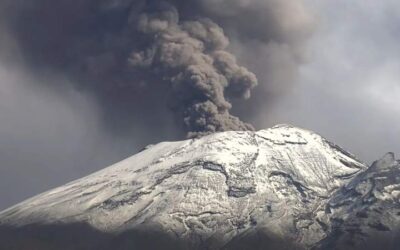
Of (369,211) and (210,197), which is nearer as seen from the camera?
(369,211)

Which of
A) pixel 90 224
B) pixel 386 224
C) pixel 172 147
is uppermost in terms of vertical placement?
pixel 172 147

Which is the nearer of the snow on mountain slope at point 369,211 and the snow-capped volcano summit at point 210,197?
the snow on mountain slope at point 369,211

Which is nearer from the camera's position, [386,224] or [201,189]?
[386,224]

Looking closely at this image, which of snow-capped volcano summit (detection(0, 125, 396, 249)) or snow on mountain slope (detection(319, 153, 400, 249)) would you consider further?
snow-capped volcano summit (detection(0, 125, 396, 249))

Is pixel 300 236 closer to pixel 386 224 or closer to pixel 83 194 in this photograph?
pixel 386 224

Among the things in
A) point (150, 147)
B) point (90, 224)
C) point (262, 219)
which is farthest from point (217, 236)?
point (150, 147)

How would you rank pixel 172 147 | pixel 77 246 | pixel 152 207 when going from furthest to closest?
pixel 172 147, pixel 152 207, pixel 77 246

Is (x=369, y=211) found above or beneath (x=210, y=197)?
beneath

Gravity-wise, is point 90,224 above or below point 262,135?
below
